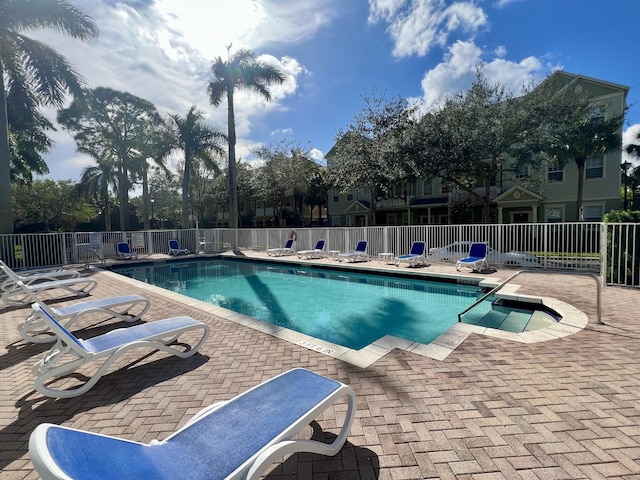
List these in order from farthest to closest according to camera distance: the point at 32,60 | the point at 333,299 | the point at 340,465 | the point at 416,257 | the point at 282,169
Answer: the point at 282,169
the point at 32,60
the point at 416,257
the point at 333,299
the point at 340,465

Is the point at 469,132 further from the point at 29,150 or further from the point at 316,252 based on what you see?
the point at 29,150

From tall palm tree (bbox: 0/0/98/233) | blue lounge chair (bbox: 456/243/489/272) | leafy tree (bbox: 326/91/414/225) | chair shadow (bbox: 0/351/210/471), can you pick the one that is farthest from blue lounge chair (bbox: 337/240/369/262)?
tall palm tree (bbox: 0/0/98/233)

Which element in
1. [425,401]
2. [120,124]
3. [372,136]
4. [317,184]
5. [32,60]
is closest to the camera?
[425,401]

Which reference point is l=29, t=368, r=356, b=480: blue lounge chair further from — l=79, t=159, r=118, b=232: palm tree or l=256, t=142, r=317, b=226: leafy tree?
l=79, t=159, r=118, b=232: palm tree

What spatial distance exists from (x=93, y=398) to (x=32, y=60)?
53.9 feet

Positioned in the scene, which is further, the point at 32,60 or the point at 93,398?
the point at 32,60

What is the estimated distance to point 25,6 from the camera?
38.2 feet

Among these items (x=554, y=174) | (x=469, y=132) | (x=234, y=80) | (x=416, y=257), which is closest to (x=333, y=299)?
(x=416, y=257)

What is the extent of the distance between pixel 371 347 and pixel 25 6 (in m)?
17.6

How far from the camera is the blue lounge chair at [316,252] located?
15259mm

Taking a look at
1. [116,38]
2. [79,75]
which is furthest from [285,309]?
[79,75]

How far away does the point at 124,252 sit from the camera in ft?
55.0

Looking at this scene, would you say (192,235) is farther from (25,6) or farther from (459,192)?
(459,192)

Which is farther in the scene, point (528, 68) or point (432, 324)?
point (528, 68)
